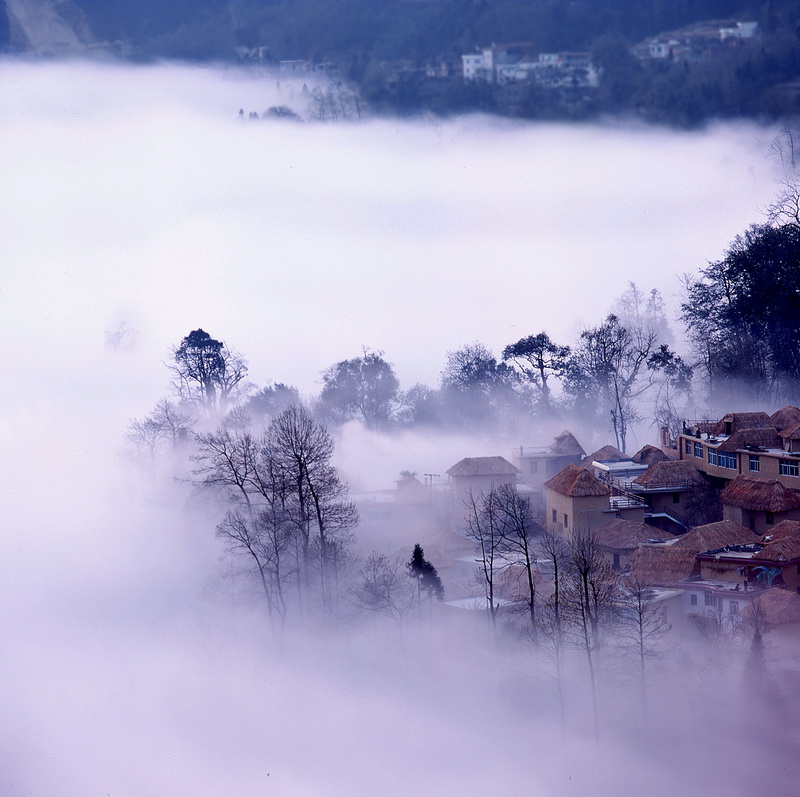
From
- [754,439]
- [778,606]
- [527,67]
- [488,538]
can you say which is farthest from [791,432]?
[527,67]

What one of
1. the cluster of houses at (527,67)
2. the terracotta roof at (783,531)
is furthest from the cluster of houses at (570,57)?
the terracotta roof at (783,531)

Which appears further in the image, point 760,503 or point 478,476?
→ point 478,476

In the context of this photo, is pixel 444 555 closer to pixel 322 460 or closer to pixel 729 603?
pixel 322 460

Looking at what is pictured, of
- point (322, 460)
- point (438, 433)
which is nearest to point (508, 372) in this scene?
point (438, 433)

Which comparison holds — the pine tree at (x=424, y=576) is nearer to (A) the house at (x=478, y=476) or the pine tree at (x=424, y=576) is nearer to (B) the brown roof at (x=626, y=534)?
(B) the brown roof at (x=626, y=534)

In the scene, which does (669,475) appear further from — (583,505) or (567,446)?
(567,446)

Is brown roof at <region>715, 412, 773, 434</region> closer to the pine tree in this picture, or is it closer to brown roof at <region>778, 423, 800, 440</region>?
brown roof at <region>778, 423, 800, 440</region>

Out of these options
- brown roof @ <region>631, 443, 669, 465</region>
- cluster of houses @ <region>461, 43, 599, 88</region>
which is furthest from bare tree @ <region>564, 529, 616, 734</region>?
cluster of houses @ <region>461, 43, 599, 88</region>
